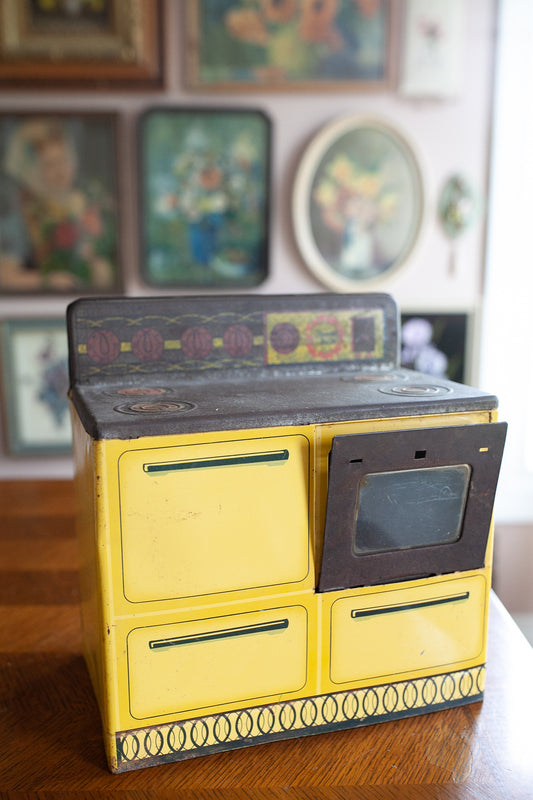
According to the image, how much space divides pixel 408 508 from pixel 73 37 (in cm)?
210

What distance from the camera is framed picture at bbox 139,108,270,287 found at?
243 centimetres

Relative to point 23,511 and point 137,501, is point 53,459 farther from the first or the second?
point 137,501

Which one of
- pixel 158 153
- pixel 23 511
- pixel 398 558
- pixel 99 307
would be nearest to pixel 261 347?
pixel 99 307

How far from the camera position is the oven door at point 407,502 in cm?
78

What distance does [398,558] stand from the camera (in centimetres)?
83

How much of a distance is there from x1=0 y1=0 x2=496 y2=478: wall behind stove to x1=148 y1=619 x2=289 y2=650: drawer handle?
1832 mm

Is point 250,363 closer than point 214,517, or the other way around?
point 214,517

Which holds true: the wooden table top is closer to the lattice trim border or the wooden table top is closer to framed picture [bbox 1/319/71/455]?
the lattice trim border

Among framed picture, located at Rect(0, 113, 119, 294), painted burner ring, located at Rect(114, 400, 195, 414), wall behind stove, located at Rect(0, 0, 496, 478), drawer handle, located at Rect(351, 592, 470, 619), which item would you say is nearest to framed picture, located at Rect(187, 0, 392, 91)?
wall behind stove, located at Rect(0, 0, 496, 478)

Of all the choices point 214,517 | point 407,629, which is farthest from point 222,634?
point 407,629

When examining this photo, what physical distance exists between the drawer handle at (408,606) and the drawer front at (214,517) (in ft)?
0.32

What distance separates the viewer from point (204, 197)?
2482 millimetres

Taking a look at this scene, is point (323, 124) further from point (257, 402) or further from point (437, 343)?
point (257, 402)

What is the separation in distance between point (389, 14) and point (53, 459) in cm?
198
